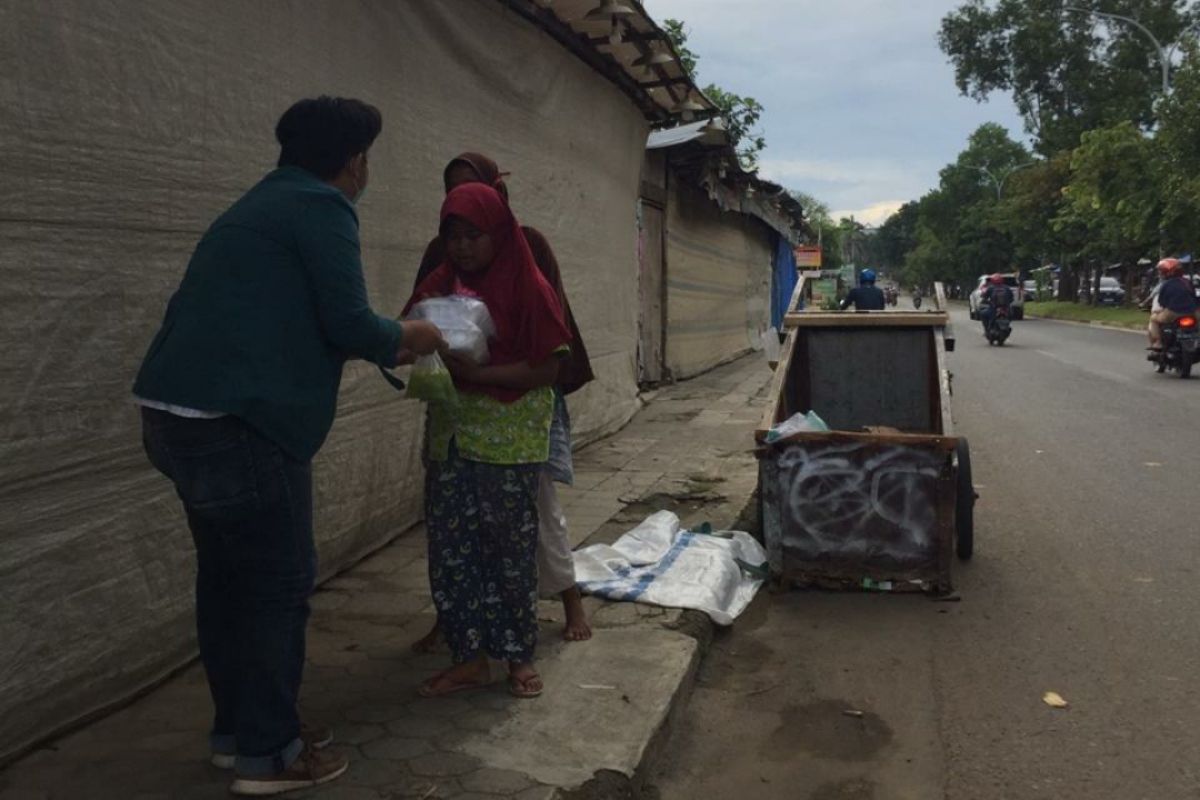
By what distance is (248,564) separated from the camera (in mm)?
2434

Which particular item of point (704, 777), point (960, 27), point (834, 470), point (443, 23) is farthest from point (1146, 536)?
point (960, 27)

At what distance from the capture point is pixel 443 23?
534cm

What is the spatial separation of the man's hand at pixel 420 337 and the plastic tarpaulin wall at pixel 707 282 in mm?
9860

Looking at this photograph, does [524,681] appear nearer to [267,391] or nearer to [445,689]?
[445,689]

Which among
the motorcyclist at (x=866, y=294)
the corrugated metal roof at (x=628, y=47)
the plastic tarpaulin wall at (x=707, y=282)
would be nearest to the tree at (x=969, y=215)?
the plastic tarpaulin wall at (x=707, y=282)

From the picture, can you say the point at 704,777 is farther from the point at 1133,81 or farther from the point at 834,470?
the point at 1133,81

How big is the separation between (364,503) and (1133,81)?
44.5 m

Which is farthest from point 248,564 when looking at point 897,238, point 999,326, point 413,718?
point 897,238

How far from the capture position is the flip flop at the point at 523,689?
10.6ft

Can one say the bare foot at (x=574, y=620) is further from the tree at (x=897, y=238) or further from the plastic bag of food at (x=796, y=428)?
the tree at (x=897, y=238)

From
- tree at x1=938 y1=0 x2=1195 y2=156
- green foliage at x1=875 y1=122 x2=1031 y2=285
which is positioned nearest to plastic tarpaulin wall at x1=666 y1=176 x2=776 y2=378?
tree at x1=938 y1=0 x2=1195 y2=156

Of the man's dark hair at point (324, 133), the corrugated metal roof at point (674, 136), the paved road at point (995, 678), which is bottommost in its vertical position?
the paved road at point (995, 678)

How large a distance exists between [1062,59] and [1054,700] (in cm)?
4590

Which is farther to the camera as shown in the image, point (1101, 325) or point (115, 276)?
point (1101, 325)
